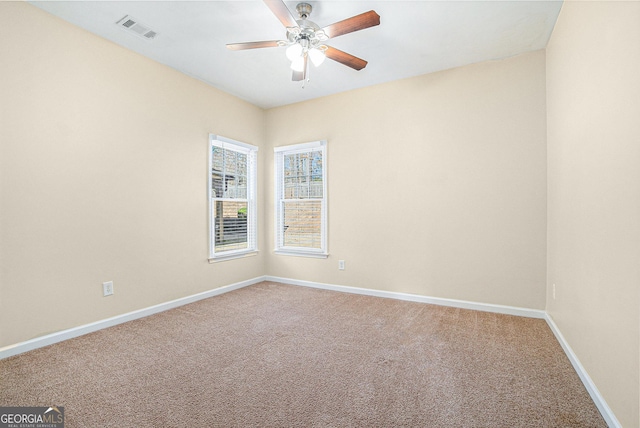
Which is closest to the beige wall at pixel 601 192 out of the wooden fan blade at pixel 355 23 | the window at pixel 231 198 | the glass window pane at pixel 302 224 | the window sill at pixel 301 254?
the wooden fan blade at pixel 355 23

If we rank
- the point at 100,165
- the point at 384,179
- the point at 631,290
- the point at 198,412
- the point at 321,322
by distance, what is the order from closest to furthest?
the point at 631,290
the point at 198,412
the point at 100,165
the point at 321,322
the point at 384,179

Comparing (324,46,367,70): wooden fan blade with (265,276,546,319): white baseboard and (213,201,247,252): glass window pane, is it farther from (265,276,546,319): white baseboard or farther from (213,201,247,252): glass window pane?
(265,276,546,319): white baseboard

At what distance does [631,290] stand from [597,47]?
137 centimetres

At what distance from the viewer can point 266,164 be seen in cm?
478

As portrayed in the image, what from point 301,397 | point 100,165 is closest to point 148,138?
point 100,165

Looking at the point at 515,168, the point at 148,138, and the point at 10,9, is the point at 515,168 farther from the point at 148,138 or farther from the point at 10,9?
the point at 10,9

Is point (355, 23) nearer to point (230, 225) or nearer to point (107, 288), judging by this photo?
point (230, 225)

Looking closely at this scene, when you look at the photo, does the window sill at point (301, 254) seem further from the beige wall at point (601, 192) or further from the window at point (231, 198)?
the beige wall at point (601, 192)

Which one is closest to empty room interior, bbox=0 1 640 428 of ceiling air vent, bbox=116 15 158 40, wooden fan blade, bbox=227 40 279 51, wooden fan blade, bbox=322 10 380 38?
ceiling air vent, bbox=116 15 158 40

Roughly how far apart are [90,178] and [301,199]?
8.43 feet

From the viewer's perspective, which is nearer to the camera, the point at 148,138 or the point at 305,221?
the point at 148,138

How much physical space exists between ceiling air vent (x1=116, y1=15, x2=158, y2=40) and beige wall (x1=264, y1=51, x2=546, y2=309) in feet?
7.05

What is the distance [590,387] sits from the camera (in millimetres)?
1757

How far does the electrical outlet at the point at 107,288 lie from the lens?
283 cm
